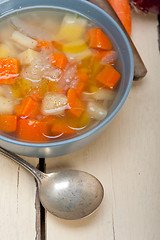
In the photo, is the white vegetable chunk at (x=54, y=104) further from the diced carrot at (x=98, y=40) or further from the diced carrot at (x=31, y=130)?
the diced carrot at (x=98, y=40)

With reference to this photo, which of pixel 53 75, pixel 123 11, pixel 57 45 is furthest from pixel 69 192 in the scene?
pixel 123 11

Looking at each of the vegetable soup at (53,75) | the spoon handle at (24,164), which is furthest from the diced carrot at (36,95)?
the spoon handle at (24,164)

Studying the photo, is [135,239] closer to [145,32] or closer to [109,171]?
[109,171]

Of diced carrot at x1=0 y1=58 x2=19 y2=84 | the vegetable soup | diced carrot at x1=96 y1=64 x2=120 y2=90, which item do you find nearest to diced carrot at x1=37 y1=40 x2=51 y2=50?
the vegetable soup

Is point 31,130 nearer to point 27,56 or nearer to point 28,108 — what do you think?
point 28,108

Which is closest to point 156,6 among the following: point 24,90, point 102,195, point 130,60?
point 130,60

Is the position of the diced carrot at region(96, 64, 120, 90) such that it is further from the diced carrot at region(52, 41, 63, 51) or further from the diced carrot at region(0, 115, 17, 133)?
the diced carrot at region(0, 115, 17, 133)
